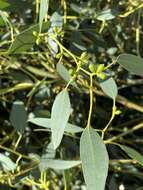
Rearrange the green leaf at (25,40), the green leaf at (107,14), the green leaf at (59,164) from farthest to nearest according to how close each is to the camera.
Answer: the green leaf at (107,14) < the green leaf at (59,164) < the green leaf at (25,40)

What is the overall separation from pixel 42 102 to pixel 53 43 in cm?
38

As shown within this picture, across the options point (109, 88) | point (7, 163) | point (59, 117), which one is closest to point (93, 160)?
point (59, 117)

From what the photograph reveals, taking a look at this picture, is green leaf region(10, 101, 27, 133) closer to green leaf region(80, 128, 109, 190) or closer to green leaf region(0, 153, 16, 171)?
green leaf region(0, 153, 16, 171)

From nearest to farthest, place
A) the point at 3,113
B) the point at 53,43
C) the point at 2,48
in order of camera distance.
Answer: the point at 53,43, the point at 2,48, the point at 3,113

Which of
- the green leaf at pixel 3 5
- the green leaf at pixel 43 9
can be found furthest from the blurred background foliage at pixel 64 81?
the green leaf at pixel 43 9

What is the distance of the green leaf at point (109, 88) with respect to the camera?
36.6 inches

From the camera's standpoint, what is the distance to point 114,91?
93 centimetres

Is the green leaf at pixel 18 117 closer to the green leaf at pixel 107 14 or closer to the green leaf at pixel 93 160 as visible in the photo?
the green leaf at pixel 107 14

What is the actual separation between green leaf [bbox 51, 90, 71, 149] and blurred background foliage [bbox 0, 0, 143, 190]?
16 cm

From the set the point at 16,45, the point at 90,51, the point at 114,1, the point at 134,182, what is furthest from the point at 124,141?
the point at 16,45

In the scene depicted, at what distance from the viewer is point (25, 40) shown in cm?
87

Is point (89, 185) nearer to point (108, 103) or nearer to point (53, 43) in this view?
point (53, 43)

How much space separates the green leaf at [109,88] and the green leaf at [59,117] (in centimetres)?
12

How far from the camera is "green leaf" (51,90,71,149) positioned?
0.80 meters
